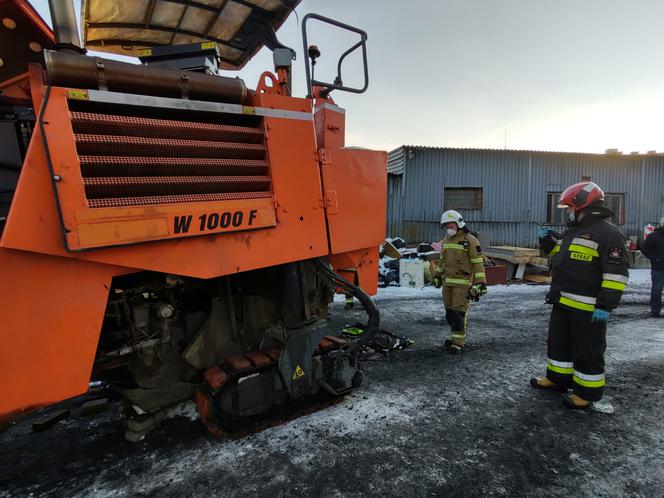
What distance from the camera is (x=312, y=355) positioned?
2.78 metres

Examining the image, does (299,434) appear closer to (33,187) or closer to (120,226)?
(120,226)

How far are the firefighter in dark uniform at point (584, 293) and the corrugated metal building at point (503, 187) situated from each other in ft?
28.2

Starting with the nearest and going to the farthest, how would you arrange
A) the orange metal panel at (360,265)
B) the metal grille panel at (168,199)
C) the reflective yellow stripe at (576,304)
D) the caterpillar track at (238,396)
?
the metal grille panel at (168,199)
the caterpillar track at (238,396)
the orange metal panel at (360,265)
the reflective yellow stripe at (576,304)

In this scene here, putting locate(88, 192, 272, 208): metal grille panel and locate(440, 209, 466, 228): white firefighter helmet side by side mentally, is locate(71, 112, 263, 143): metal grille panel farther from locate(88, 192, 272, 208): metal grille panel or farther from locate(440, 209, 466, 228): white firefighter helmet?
locate(440, 209, 466, 228): white firefighter helmet

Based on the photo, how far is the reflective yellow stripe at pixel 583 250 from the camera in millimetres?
3041

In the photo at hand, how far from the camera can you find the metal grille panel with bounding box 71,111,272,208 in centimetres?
175

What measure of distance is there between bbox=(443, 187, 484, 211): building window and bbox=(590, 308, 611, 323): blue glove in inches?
371

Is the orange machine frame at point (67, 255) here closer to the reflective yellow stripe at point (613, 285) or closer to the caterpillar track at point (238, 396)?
the caterpillar track at point (238, 396)

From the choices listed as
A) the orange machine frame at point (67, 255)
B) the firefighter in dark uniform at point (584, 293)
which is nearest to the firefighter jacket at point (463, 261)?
the firefighter in dark uniform at point (584, 293)

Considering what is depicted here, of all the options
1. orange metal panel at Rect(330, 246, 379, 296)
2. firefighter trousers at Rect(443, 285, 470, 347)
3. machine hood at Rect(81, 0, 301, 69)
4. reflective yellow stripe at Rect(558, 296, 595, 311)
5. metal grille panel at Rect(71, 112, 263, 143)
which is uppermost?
machine hood at Rect(81, 0, 301, 69)

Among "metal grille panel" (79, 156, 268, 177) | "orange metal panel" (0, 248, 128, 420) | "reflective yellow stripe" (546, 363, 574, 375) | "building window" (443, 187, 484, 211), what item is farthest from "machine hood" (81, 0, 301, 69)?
"building window" (443, 187, 484, 211)

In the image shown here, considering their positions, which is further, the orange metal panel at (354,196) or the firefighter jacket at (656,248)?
the firefighter jacket at (656,248)

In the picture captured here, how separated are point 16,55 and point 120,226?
5.35 feet

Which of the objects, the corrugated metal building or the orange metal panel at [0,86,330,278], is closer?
the orange metal panel at [0,86,330,278]
